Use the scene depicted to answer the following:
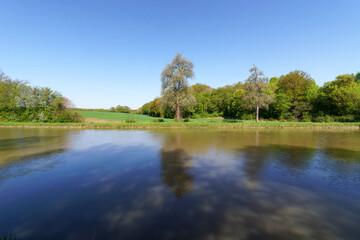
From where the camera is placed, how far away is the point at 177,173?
7.02 metres

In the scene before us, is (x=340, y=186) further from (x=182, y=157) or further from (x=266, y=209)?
(x=182, y=157)

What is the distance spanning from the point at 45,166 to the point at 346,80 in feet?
180

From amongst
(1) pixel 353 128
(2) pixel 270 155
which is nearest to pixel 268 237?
(2) pixel 270 155

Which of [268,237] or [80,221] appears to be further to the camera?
[80,221]

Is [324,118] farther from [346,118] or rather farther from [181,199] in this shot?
[181,199]

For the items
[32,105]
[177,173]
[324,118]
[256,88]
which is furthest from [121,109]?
[177,173]

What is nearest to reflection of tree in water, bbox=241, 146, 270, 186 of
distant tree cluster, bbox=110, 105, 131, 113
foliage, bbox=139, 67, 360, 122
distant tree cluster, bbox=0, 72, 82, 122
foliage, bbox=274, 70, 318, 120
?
foliage, bbox=139, 67, 360, 122

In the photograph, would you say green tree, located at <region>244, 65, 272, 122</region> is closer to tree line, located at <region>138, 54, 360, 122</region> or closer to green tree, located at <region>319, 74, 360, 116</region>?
tree line, located at <region>138, 54, 360, 122</region>

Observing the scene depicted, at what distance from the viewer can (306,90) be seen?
142 feet

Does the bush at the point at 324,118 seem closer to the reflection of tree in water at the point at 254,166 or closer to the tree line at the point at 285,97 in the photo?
the tree line at the point at 285,97

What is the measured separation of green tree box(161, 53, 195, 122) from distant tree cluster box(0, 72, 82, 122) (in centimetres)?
2044

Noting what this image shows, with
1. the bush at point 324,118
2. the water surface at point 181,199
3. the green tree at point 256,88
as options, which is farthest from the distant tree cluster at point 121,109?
the water surface at point 181,199

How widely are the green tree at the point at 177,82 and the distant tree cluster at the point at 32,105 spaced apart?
805 inches

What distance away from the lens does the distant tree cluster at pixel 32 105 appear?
3453 cm
